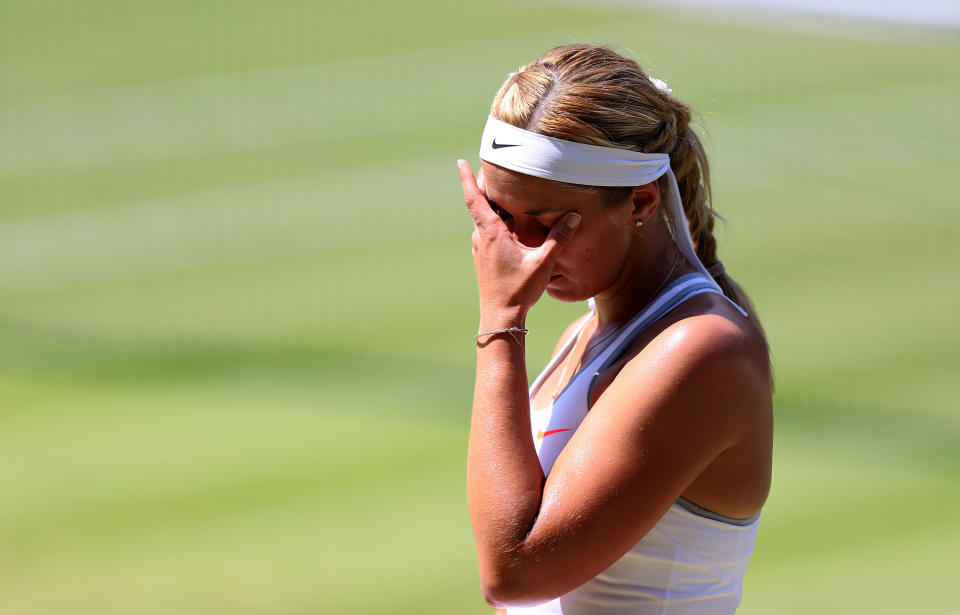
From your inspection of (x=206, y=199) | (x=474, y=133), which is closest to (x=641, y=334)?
(x=206, y=199)

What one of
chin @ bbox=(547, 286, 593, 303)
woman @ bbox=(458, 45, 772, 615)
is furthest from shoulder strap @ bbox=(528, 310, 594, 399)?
chin @ bbox=(547, 286, 593, 303)

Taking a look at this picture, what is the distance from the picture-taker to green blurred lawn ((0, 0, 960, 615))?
17.8ft

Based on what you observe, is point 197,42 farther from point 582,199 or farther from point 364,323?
point 582,199

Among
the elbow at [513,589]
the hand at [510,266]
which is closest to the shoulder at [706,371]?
the hand at [510,266]

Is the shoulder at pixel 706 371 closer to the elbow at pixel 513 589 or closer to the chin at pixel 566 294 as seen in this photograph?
the chin at pixel 566 294

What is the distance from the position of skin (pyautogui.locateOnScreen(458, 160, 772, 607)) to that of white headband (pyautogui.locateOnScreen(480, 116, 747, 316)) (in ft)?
0.10

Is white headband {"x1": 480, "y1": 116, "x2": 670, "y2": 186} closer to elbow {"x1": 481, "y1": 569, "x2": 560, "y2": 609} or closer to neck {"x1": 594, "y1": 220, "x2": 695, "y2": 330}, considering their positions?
neck {"x1": 594, "y1": 220, "x2": 695, "y2": 330}

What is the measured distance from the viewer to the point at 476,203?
2.53 m

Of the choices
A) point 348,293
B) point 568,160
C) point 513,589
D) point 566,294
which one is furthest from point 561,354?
point 348,293

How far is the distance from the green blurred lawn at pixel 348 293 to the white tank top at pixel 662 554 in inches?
26.9

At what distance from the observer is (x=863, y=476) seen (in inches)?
247

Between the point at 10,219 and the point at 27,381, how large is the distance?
12.2ft

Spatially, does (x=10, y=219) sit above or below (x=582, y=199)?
below

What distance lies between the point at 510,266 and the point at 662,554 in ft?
2.31
